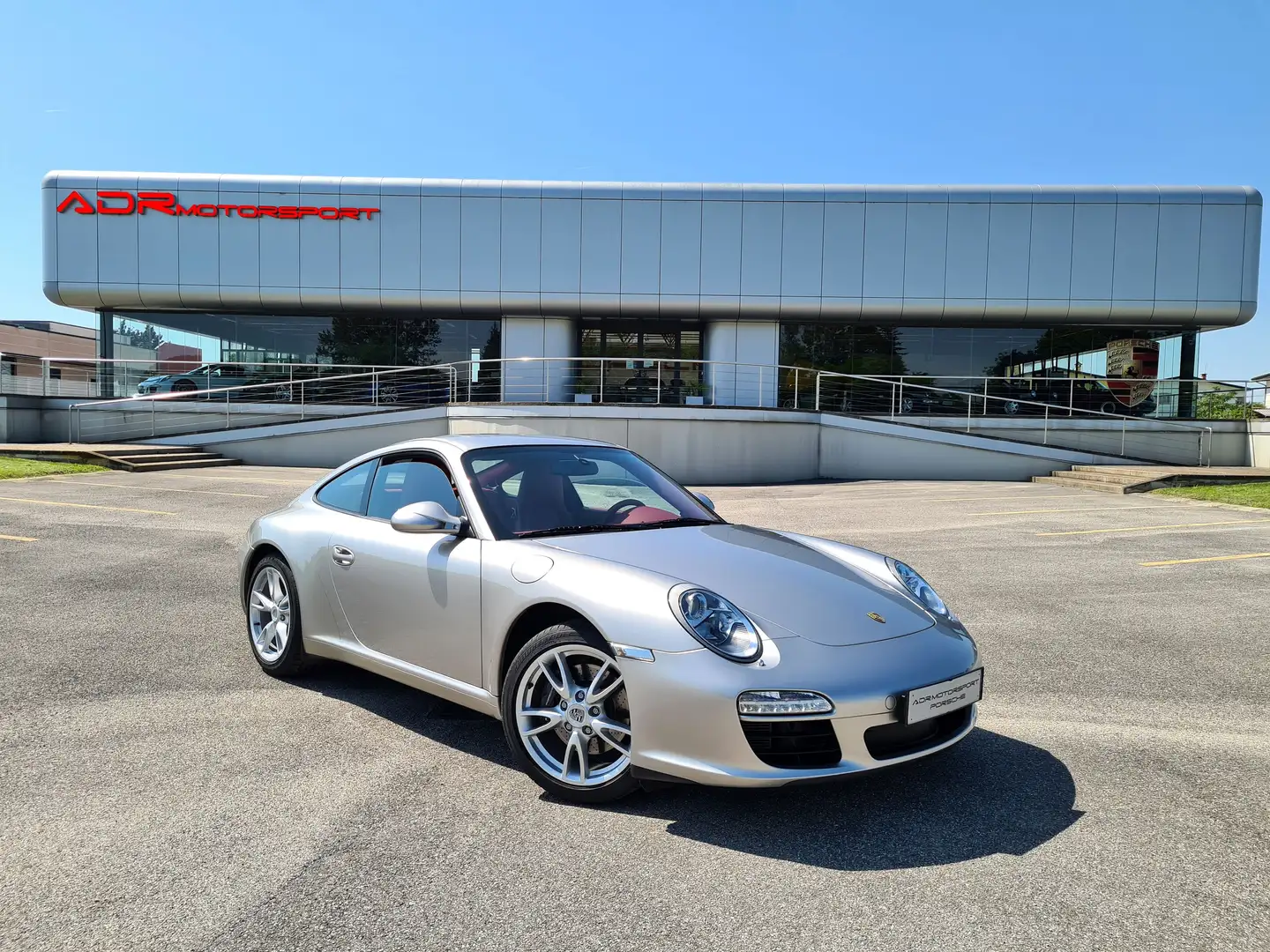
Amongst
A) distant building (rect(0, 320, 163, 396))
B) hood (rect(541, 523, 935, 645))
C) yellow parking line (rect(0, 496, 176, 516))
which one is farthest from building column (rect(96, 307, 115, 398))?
hood (rect(541, 523, 935, 645))

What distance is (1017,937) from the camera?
2.46 meters

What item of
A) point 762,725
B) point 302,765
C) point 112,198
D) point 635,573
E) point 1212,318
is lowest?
point 302,765

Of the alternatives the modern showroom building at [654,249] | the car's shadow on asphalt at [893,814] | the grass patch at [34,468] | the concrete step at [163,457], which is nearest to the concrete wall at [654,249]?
the modern showroom building at [654,249]

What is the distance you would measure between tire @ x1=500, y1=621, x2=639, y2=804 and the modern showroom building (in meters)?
23.0

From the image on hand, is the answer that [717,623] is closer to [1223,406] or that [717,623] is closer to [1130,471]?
[1130,471]

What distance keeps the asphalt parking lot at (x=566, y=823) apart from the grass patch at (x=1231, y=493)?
33.4 feet

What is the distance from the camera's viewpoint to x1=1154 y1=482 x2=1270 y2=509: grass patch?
14.4 metres

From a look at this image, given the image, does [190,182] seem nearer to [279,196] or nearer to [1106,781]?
[279,196]

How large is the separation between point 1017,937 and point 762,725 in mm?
938

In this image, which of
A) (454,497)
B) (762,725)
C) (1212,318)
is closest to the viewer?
(762,725)

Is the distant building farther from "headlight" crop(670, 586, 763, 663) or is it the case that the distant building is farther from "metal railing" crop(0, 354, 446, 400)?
"headlight" crop(670, 586, 763, 663)

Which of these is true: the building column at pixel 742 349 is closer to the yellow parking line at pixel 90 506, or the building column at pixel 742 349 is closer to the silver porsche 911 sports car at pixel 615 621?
the yellow parking line at pixel 90 506

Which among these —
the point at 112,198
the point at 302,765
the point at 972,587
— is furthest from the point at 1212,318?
the point at 112,198

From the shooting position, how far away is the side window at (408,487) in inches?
167
